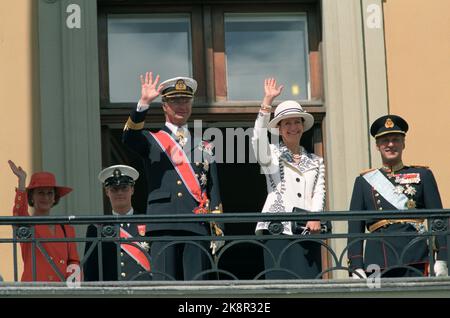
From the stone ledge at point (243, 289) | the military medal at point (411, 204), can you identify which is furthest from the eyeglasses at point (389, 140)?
the stone ledge at point (243, 289)

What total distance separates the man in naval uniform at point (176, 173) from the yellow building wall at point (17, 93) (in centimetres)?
145

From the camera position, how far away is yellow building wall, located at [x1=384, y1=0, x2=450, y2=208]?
13008 mm

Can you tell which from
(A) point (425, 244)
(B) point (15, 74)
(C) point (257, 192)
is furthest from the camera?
(C) point (257, 192)

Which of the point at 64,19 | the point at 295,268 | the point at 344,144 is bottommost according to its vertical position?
the point at 295,268

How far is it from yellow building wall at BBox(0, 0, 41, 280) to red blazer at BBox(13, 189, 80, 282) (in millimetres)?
976

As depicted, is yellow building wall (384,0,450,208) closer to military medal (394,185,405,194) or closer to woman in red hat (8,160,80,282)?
military medal (394,185,405,194)

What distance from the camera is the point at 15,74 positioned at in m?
13.0

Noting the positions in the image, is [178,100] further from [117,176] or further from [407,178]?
[407,178]

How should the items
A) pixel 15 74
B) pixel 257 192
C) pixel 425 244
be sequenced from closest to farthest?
pixel 425 244, pixel 15 74, pixel 257 192

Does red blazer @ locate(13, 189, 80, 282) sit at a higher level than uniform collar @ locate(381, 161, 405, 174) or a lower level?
lower

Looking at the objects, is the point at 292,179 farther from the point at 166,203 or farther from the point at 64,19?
the point at 64,19

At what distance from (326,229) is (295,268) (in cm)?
38

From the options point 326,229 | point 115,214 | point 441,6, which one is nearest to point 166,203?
point 115,214

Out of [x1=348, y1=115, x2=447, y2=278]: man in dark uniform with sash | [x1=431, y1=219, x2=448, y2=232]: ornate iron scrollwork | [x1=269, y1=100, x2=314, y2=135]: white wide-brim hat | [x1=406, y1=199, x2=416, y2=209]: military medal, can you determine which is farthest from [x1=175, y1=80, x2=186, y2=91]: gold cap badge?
[x1=431, y1=219, x2=448, y2=232]: ornate iron scrollwork
